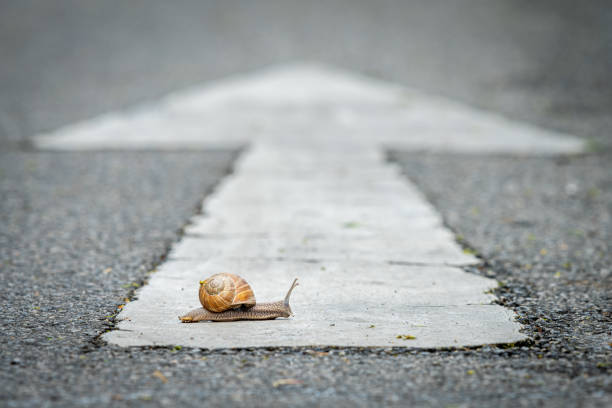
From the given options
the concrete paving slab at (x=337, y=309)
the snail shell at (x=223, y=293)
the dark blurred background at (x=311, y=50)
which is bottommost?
the concrete paving slab at (x=337, y=309)

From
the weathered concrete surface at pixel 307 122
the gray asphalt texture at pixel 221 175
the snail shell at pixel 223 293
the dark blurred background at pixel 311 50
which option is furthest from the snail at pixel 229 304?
the dark blurred background at pixel 311 50

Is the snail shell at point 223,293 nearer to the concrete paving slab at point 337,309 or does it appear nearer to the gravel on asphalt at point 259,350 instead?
the concrete paving slab at point 337,309

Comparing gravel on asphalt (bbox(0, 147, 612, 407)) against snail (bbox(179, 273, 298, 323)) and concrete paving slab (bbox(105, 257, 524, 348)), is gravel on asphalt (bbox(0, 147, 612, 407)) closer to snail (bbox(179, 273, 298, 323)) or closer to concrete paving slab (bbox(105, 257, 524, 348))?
concrete paving slab (bbox(105, 257, 524, 348))

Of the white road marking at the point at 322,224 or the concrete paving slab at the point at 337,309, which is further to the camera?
the white road marking at the point at 322,224

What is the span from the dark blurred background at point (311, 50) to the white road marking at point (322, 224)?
5.13ft

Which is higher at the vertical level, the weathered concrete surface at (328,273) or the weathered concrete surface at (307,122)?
the weathered concrete surface at (307,122)

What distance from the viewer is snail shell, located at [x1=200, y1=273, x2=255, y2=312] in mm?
2980

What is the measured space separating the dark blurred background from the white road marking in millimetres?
1564

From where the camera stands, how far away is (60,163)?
6914mm

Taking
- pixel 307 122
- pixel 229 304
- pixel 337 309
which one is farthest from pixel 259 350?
pixel 307 122

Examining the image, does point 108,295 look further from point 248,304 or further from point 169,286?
point 248,304

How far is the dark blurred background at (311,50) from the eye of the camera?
35.5 ft

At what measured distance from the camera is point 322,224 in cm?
471

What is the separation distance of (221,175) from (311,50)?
9.32 metres
